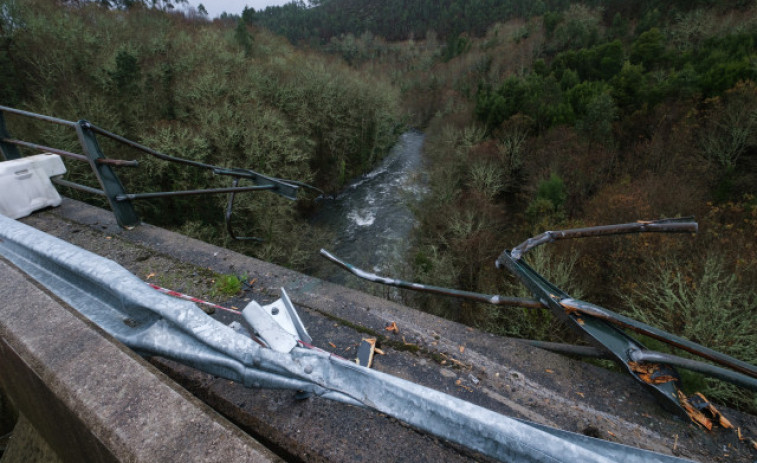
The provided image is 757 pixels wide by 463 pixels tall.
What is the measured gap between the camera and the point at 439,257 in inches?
687

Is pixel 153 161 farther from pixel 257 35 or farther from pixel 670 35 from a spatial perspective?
pixel 670 35

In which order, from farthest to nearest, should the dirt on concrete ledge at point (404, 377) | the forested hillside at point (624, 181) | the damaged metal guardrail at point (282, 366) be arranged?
1. the forested hillside at point (624, 181)
2. the dirt on concrete ledge at point (404, 377)
3. the damaged metal guardrail at point (282, 366)

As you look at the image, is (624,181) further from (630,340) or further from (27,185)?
(27,185)

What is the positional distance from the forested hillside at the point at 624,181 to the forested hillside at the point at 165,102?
28.4 feet

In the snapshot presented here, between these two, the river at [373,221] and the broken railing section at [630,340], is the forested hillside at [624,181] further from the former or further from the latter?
the river at [373,221]

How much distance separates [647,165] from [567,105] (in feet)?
21.0

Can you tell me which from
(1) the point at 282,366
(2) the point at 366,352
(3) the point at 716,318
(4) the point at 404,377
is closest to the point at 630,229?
(4) the point at 404,377

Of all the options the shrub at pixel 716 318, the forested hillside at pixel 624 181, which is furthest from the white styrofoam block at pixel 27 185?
the shrub at pixel 716 318

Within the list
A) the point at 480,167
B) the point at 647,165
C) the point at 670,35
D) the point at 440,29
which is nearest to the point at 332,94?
the point at 480,167

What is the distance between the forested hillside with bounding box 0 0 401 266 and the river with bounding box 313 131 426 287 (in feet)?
7.11

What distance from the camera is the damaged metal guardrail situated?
3.50 ft

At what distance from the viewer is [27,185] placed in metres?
3.33

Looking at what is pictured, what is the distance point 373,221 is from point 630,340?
2025 cm

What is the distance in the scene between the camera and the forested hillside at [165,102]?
13.9 meters
